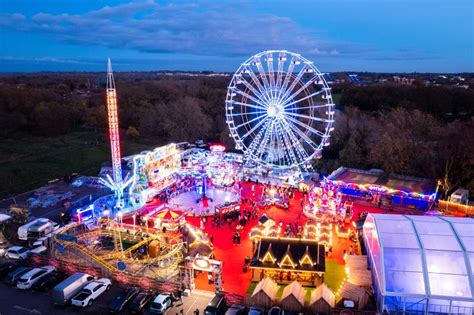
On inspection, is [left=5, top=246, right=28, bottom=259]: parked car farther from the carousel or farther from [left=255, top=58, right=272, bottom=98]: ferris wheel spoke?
[left=255, top=58, right=272, bottom=98]: ferris wheel spoke

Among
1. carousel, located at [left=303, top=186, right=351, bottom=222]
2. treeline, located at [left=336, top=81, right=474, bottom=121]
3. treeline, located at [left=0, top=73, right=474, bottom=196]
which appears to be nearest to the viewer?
carousel, located at [left=303, top=186, right=351, bottom=222]

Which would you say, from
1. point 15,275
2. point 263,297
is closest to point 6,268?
point 15,275

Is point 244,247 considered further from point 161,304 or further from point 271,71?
point 271,71

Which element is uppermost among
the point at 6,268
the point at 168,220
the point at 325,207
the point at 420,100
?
the point at 420,100

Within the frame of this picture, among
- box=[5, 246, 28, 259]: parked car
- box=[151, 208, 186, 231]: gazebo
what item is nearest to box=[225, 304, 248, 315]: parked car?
box=[151, 208, 186, 231]: gazebo

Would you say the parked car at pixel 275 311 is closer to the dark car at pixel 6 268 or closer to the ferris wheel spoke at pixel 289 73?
the dark car at pixel 6 268

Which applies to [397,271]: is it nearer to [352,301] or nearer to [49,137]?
[352,301]
